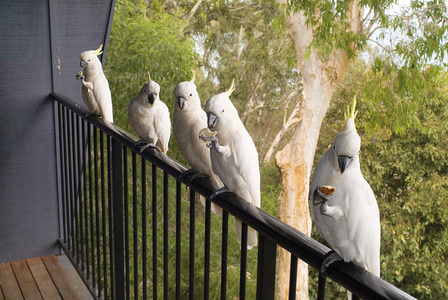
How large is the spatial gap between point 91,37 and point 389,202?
15.6 ft

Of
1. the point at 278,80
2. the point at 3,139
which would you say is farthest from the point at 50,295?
the point at 278,80

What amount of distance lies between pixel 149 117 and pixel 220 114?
0.57 metres

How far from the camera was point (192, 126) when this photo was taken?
49.4 inches

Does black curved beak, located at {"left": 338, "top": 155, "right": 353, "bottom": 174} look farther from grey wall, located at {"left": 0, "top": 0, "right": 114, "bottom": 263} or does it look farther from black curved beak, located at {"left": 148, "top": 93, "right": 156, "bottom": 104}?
grey wall, located at {"left": 0, "top": 0, "right": 114, "bottom": 263}

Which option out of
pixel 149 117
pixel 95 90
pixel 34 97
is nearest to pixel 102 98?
pixel 95 90

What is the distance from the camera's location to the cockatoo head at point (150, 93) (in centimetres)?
147

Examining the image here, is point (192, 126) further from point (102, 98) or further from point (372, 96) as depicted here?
point (372, 96)

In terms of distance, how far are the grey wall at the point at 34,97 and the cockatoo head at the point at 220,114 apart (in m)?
1.32

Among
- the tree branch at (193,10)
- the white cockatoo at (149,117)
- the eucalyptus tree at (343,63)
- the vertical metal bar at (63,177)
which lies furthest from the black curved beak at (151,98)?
the tree branch at (193,10)

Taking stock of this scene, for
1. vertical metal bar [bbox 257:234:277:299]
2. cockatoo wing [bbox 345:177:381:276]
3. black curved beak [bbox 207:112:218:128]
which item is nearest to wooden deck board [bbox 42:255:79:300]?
black curved beak [bbox 207:112:218:128]

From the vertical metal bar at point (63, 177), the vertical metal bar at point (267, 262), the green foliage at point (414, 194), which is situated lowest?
the green foliage at point (414, 194)

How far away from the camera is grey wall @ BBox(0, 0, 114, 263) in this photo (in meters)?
2.01

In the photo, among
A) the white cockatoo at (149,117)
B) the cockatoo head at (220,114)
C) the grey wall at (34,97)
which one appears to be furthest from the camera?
the grey wall at (34,97)

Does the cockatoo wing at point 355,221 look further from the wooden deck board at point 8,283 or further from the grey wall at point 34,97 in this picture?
the grey wall at point 34,97
